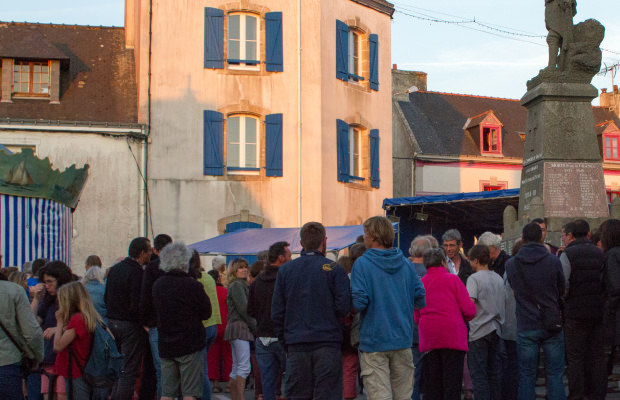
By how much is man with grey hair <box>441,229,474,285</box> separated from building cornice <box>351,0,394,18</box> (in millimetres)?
16414

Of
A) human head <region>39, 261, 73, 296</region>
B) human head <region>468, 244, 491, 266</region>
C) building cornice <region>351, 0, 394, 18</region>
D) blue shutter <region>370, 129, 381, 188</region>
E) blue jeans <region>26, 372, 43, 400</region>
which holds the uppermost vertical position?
building cornice <region>351, 0, 394, 18</region>

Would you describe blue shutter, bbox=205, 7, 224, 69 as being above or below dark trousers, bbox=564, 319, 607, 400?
above

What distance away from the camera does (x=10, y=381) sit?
22.3 feet

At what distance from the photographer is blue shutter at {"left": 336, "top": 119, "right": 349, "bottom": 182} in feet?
77.7

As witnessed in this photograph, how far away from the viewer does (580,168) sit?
12.6m

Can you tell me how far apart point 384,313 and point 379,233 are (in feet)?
2.12

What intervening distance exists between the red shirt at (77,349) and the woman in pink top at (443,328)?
9.95 ft

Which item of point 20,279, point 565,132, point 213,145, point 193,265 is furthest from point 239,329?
point 213,145

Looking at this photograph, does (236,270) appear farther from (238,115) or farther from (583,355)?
(238,115)

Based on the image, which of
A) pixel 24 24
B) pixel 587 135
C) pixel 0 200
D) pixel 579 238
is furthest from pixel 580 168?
pixel 24 24

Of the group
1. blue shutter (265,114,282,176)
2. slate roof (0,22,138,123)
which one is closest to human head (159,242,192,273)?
blue shutter (265,114,282,176)

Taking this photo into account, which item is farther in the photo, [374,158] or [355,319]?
[374,158]

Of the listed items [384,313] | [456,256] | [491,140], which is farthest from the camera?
[491,140]

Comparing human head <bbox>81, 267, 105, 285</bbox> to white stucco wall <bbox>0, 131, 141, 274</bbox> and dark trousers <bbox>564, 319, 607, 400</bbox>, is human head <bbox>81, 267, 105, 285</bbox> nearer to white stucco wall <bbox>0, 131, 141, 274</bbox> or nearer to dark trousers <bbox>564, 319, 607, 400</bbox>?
dark trousers <bbox>564, 319, 607, 400</bbox>
